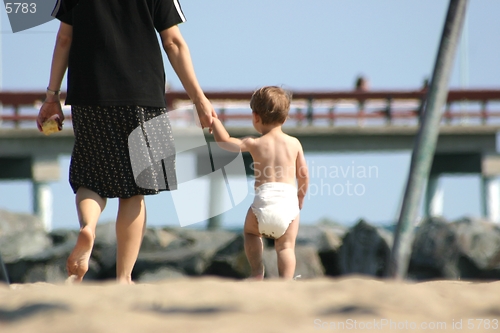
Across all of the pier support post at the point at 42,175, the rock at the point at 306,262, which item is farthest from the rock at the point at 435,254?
the pier support post at the point at 42,175

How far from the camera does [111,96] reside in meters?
3.08

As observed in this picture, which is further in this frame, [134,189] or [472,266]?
[472,266]

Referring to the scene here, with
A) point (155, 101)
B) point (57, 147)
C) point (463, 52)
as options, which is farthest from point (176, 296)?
point (463, 52)

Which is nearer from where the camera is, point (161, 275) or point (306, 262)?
point (306, 262)

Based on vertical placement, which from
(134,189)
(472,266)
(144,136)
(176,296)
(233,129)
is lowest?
(472,266)

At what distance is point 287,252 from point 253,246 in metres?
0.18

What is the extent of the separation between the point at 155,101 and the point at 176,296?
3.42ft

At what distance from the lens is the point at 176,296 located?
2.42 meters

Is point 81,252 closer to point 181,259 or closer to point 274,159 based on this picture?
point 274,159

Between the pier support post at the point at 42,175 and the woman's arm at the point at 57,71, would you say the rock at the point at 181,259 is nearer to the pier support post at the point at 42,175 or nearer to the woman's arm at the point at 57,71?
the woman's arm at the point at 57,71

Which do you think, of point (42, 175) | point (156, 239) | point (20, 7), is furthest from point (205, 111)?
point (42, 175)

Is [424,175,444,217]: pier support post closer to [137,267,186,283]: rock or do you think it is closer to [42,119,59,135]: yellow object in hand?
[137,267,186,283]: rock

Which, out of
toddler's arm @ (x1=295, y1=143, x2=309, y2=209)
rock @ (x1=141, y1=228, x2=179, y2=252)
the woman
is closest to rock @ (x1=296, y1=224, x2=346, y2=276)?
rock @ (x1=141, y1=228, x2=179, y2=252)

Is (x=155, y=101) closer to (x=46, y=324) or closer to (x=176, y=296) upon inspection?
(x=176, y=296)
